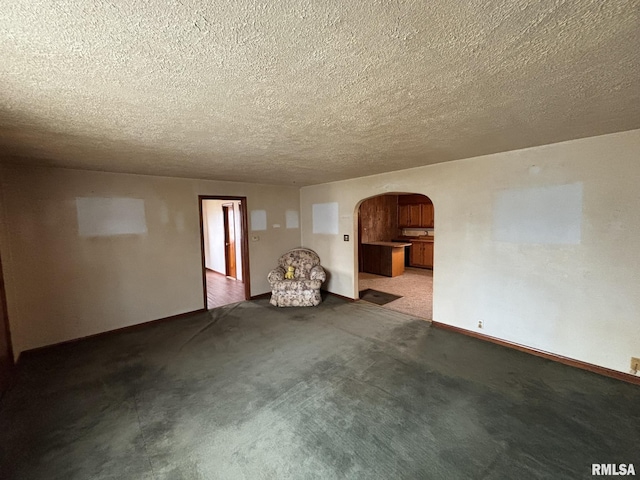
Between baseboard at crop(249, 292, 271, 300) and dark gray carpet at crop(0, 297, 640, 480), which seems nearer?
dark gray carpet at crop(0, 297, 640, 480)

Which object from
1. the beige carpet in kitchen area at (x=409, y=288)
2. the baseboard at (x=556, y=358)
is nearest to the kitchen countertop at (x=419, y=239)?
the beige carpet in kitchen area at (x=409, y=288)

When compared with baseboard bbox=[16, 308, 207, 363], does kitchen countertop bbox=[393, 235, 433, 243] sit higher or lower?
higher

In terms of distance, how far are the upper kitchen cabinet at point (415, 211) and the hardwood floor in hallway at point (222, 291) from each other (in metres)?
5.53

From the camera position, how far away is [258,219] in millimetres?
5266

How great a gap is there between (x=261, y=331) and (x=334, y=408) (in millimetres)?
1852

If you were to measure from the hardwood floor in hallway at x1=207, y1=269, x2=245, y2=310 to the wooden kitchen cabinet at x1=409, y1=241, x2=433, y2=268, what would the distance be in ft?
17.1

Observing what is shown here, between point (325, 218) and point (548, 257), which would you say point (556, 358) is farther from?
point (325, 218)

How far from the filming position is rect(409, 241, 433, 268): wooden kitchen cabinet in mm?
7739

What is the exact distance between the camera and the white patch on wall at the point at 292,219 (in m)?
5.72

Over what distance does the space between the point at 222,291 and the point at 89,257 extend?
275 centimetres

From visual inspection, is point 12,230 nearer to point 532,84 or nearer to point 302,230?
point 302,230

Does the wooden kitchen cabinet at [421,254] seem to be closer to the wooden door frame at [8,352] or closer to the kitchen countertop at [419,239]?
the kitchen countertop at [419,239]

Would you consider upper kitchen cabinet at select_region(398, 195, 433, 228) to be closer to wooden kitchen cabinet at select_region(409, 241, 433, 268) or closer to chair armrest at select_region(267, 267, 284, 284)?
wooden kitchen cabinet at select_region(409, 241, 433, 268)

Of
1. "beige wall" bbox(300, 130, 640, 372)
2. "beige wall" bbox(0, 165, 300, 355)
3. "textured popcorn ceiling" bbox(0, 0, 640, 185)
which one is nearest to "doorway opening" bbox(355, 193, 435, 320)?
"beige wall" bbox(300, 130, 640, 372)
